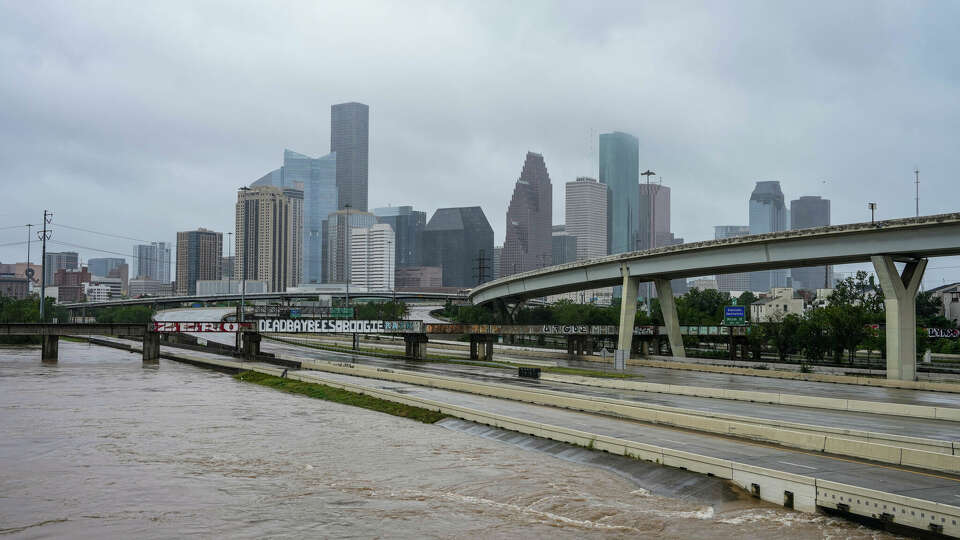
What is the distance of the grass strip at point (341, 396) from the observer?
161 ft

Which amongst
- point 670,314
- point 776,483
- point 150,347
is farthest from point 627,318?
point 776,483

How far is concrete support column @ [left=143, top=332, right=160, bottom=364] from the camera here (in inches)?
3962

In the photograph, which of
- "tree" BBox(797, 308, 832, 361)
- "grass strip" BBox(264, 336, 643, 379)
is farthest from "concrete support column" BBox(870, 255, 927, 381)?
"tree" BBox(797, 308, 832, 361)

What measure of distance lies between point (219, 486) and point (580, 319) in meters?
150

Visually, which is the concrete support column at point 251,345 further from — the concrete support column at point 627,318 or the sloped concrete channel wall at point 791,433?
the sloped concrete channel wall at point 791,433

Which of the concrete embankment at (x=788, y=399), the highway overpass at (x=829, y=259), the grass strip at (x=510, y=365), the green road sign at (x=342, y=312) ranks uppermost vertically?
the highway overpass at (x=829, y=259)

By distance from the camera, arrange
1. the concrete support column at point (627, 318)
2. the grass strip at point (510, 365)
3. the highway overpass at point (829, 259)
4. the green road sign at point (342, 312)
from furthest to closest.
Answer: the green road sign at point (342, 312), the concrete support column at point (627, 318), the grass strip at point (510, 365), the highway overpass at point (829, 259)

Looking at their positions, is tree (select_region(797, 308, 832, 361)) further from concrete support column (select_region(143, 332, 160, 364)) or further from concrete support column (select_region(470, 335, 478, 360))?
concrete support column (select_region(143, 332, 160, 364))

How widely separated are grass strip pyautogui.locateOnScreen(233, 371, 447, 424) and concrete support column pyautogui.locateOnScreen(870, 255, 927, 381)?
46736 mm

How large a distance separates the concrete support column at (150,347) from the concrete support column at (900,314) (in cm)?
8444

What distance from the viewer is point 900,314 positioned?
72.4m

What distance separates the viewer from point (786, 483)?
25859 millimetres

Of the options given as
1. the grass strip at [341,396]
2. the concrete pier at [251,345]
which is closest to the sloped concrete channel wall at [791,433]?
the grass strip at [341,396]

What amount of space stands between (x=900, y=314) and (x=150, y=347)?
285ft
